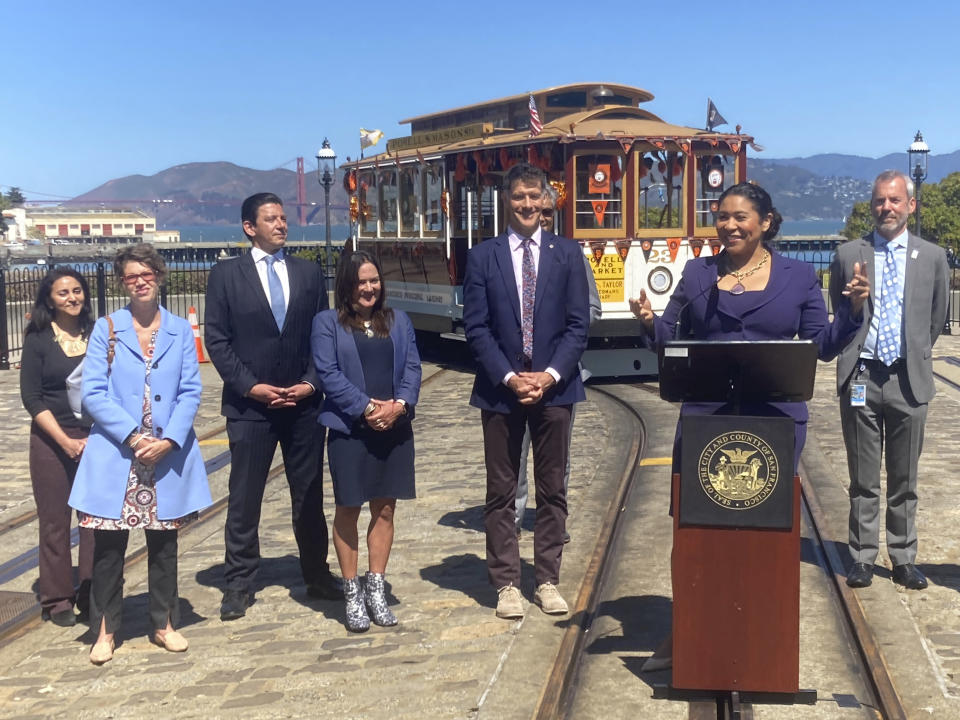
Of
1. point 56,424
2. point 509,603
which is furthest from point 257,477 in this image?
point 509,603

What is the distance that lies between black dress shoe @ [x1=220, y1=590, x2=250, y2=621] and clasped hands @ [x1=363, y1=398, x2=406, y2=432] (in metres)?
1.11

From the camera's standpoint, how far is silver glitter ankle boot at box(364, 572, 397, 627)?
5.82 m

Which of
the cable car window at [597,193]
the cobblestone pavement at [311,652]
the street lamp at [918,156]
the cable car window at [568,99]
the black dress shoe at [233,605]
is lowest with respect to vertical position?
the cobblestone pavement at [311,652]

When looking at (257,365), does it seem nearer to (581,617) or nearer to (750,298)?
(581,617)

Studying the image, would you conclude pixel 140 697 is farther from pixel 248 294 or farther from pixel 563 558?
pixel 563 558

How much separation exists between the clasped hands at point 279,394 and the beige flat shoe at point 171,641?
1.12 meters

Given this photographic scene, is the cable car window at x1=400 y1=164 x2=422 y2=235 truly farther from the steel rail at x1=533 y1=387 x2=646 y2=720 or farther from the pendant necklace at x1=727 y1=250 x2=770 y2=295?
the pendant necklace at x1=727 y1=250 x2=770 y2=295

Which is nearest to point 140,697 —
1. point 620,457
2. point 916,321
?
point 916,321

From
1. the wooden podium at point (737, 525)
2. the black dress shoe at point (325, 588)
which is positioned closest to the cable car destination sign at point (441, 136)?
the black dress shoe at point (325, 588)

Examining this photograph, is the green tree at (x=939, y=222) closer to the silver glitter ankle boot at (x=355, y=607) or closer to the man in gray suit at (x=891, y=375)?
the man in gray suit at (x=891, y=375)

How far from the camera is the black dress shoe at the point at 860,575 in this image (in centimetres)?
620

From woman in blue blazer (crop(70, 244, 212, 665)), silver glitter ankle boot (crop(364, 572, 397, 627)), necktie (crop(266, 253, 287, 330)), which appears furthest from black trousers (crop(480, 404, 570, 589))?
woman in blue blazer (crop(70, 244, 212, 665))

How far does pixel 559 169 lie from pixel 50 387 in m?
10.3

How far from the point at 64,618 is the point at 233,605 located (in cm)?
82
